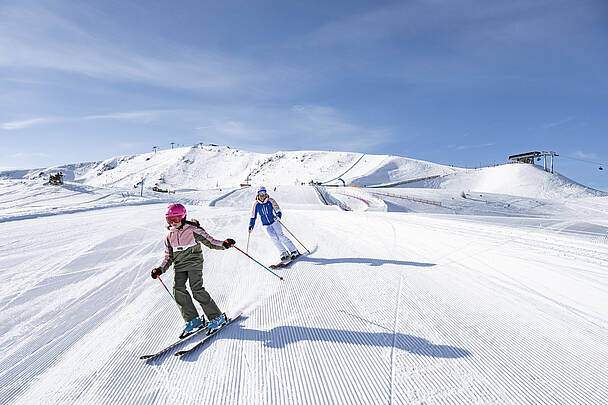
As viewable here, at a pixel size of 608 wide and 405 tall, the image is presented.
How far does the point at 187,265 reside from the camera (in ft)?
12.2

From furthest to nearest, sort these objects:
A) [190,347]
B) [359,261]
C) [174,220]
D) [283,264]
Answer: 1. [359,261]
2. [283,264]
3. [174,220]
4. [190,347]

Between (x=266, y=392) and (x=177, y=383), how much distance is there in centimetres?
94

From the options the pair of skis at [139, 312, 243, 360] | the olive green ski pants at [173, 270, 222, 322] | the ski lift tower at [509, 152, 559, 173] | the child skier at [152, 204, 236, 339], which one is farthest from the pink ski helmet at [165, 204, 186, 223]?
the ski lift tower at [509, 152, 559, 173]

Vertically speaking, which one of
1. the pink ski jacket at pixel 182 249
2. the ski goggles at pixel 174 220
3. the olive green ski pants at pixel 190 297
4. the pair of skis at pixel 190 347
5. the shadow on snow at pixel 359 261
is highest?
the ski goggles at pixel 174 220

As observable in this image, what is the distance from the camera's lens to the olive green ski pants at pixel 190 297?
3.70m

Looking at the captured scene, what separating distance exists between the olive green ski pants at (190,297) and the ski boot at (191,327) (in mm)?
47

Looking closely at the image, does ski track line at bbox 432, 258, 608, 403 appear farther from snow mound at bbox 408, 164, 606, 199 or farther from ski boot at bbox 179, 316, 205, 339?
snow mound at bbox 408, 164, 606, 199

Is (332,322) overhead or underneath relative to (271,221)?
underneath

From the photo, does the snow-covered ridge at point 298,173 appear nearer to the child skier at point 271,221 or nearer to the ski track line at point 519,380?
the child skier at point 271,221

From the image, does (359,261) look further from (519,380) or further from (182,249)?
(182,249)

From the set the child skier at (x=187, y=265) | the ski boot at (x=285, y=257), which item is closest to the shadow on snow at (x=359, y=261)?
the ski boot at (x=285, y=257)

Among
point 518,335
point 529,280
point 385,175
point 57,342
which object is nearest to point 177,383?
point 57,342

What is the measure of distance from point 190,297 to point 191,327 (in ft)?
1.23

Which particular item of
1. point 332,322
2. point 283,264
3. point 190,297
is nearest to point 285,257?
point 283,264
